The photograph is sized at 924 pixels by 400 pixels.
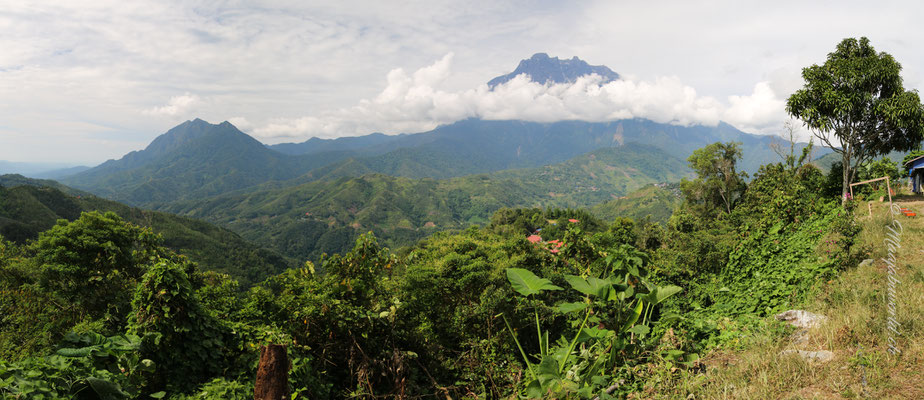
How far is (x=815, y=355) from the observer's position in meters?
3.51

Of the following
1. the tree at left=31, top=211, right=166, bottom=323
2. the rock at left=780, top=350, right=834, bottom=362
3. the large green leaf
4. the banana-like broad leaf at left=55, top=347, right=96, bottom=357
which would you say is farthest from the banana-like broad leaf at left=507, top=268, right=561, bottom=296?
the tree at left=31, top=211, right=166, bottom=323

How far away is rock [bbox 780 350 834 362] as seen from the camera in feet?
11.4

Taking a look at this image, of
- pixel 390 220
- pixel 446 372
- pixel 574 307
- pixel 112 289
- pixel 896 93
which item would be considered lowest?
pixel 390 220

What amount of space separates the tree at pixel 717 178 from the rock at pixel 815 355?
22.7 m

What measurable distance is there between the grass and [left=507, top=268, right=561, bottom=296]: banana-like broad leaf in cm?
146

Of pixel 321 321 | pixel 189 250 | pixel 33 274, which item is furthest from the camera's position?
pixel 189 250

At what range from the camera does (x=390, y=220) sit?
572ft

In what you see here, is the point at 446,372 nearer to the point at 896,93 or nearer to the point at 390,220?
the point at 896,93

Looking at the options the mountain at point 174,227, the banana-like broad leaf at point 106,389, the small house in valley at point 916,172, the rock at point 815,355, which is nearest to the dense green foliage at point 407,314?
the banana-like broad leaf at point 106,389

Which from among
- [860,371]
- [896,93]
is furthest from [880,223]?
[860,371]

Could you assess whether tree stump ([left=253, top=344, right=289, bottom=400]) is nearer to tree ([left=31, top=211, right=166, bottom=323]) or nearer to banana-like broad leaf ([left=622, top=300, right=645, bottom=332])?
banana-like broad leaf ([left=622, top=300, right=645, bottom=332])

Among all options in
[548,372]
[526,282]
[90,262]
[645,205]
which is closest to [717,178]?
[526,282]

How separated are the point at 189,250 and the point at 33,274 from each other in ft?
257

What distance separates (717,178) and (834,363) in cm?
2325
